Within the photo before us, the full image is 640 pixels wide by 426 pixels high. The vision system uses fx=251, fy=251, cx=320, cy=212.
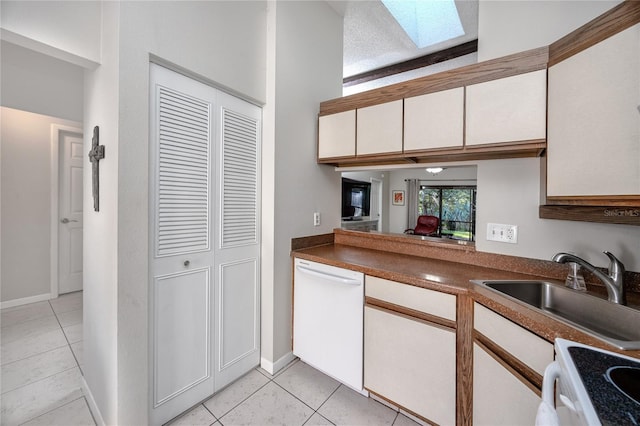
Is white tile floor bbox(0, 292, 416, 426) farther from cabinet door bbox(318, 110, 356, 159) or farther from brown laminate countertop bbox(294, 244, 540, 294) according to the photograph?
cabinet door bbox(318, 110, 356, 159)

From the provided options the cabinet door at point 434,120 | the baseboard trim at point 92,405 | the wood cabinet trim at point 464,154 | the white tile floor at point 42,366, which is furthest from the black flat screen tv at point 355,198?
the white tile floor at point 42,366

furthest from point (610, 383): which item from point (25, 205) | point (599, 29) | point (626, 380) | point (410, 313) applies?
point (25, 205)

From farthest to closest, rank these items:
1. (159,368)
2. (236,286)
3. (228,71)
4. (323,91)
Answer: (323,91)
(236,286)
(228,71)
(159,368)

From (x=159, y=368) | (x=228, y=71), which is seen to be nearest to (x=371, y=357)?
(x=159, y=368)

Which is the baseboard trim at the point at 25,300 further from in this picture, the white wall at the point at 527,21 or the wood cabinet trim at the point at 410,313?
the white wall at the point at 527,21

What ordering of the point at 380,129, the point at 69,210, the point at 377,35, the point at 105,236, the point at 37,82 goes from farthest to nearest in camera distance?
1. the point at 69,210
2. the point at 377,35
3. the point at 37,82
4. the point at 380,129
5. the point at 105,236

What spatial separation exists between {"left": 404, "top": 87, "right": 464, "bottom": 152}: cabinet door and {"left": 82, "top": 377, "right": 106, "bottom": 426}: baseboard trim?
2.47 metres

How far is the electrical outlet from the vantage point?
61.9 inches

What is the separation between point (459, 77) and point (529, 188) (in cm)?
80

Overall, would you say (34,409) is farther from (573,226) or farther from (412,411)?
(573,226)

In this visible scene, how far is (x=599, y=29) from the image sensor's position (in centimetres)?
99

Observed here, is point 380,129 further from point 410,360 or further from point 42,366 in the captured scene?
point 42,366

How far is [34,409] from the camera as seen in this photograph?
1583 millimetres

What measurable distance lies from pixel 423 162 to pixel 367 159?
42cm
